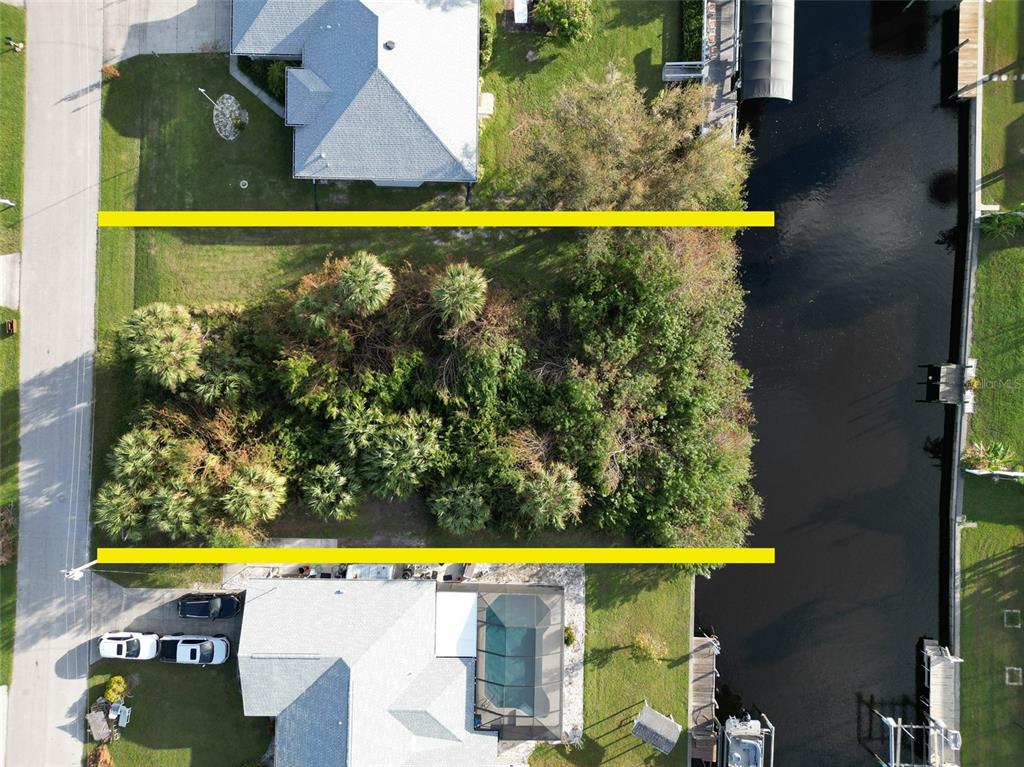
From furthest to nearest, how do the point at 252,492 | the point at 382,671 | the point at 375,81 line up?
1. the point at 382,671
2. the point at 252,492
3. the point at 375,81

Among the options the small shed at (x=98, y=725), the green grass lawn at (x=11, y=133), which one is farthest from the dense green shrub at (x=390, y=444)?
the green grass lawn at (x=11, y=133)

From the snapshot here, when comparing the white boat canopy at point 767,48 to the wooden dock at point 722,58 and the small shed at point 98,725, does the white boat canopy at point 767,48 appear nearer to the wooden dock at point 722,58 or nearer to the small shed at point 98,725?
the wooden dock at point 722,58

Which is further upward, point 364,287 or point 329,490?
point 364,287

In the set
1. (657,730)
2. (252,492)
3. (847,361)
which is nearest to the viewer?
(252,492)

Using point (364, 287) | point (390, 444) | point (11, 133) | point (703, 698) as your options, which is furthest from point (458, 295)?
point (11, 133)

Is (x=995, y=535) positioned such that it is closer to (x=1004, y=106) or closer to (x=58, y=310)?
(x=1004, y=106)

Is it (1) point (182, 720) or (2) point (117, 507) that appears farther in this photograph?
(1) point (182, 720)

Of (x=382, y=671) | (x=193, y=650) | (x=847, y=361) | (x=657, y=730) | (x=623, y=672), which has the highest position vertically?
(x=847, y=361)

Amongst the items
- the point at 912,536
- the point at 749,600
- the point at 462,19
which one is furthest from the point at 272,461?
the point at 912,536
